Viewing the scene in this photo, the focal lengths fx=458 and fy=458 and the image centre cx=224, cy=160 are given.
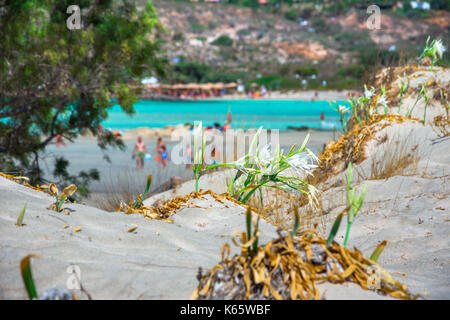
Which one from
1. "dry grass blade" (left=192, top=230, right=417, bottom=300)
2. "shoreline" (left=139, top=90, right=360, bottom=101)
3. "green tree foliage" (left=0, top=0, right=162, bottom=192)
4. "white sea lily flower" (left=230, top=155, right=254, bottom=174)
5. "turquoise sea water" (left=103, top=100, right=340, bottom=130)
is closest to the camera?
"dry grass blade" (left=192, top=230, right=417, bottom=300)

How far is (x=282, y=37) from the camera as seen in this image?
7544 cm

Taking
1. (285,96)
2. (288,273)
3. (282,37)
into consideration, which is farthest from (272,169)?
(282,37)

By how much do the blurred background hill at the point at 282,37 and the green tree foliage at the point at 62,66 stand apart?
40883 mm

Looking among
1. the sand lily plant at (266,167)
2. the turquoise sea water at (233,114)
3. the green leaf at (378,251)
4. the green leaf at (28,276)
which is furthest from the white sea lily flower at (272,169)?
the turquoise sea water at (233,114)

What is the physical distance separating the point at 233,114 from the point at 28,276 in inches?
1284

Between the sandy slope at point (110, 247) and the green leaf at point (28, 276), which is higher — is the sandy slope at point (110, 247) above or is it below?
below

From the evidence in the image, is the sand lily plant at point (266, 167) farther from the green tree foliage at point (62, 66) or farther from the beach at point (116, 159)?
the beach at point (116, 159)

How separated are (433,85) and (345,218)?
11.7 ft

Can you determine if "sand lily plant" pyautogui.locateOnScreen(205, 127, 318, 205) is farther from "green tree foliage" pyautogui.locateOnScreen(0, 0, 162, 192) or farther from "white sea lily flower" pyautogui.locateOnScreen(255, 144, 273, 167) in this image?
"green tree foliage" pyautogui.locateOnScreen(0, 0, 162, 192)

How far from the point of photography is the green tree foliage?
21.0ft

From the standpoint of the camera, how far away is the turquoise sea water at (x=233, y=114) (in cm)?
2694

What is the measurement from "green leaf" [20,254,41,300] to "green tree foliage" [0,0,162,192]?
5452mm

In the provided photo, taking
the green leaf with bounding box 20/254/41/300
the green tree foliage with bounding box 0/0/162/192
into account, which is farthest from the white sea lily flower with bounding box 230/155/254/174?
the green tree foliage with bounding box 0/0/162/192

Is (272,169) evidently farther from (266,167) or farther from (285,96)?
(285,96)
